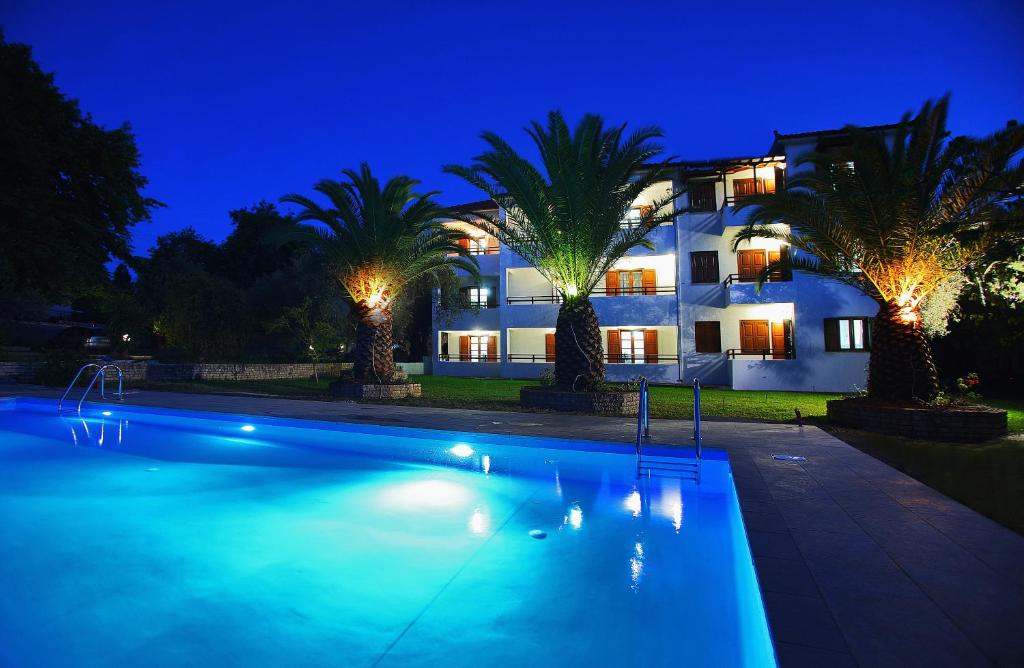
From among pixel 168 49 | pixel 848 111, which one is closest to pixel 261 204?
pixel 168 49

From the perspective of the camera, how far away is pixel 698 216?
74.3 feet

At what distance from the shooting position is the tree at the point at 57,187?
16.7 metres

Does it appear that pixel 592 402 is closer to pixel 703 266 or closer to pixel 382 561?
pixel 382 561

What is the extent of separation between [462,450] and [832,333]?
17.2m

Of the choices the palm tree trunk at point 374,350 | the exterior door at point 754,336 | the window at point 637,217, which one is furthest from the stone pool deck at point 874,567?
the exterior door at point 754,336

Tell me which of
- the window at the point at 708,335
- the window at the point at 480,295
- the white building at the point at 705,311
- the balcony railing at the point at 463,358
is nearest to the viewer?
the white building at the point at 705,311

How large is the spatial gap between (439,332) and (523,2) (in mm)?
53063

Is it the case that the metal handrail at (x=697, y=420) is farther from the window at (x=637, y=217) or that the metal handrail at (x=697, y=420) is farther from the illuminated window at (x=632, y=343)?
the illuminated window at (x=632, y=343)

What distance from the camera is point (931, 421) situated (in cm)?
870

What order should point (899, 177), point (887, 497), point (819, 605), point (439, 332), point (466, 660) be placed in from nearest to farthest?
point (819, 605) < point (466, 660) < point (887, 497) < point (899, 177) < point (439, 332)

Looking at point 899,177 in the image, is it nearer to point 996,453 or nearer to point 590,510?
point 996,453

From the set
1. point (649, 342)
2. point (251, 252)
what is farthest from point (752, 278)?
point (251, 252)

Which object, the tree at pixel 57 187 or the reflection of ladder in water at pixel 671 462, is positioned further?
the tree at pixel 57 187

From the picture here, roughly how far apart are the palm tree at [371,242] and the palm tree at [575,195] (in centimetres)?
337
